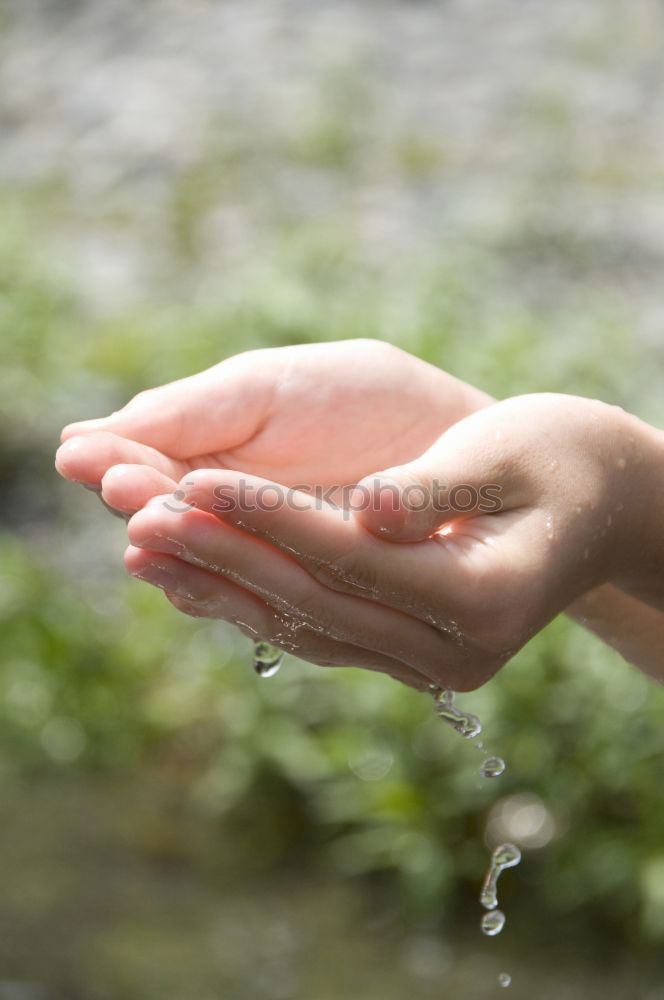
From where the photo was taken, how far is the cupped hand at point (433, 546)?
146cm

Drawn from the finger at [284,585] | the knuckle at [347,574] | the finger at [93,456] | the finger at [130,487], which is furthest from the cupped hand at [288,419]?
the knuckle at [347,574]

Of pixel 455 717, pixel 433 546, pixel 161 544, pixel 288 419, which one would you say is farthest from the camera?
pixel 455 717

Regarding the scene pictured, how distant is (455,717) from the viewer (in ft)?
6.67

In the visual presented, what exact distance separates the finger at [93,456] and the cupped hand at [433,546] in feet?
0.57

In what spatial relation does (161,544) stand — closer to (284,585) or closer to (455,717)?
(284,585)

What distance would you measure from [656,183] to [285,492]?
6532 mm

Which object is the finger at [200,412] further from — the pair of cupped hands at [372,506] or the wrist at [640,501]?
the wrist at [640,501]

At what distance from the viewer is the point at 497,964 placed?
3570 millimetres

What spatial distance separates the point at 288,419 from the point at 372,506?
18.1 inches

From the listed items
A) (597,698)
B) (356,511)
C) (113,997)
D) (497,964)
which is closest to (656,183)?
(597,698)

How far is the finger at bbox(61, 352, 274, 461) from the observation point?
1.75 m

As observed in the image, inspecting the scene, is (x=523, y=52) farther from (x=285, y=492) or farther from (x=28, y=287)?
(x=285, y=492)

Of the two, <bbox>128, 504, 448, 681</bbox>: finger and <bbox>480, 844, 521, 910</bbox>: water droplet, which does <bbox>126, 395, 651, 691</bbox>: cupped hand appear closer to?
<bbox>128, 504, 448, 681</bbox>: finger

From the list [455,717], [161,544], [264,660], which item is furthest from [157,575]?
[455,717]
